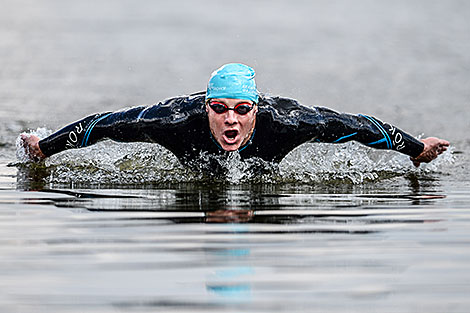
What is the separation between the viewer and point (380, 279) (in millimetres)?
4512

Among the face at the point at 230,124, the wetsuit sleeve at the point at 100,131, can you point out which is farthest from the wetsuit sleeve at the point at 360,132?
the wetsuit sleeve at the point at 100,131

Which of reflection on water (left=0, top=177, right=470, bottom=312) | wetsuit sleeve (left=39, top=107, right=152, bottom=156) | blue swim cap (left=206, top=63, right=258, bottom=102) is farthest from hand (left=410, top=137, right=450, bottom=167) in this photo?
wetsuit sleeve (left=39, top=107, right=152, bottom=156)

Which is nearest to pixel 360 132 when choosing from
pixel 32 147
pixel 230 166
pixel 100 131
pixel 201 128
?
pixel 230 166

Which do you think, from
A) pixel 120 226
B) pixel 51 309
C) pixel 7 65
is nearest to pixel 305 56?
pixel 7 65

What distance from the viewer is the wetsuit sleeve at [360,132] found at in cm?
873

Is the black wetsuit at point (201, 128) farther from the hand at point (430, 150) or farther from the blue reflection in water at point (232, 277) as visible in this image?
the blue reflection in water at point (232, 277)

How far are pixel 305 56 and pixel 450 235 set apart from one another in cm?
1526

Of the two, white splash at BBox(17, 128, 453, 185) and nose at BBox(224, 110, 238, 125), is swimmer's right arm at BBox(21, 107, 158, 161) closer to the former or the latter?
white splash at BBox(17, 128, 453, 185)

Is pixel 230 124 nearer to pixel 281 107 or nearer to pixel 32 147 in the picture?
pixel 281 107

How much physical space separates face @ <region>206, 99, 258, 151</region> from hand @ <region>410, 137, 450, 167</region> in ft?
6.74

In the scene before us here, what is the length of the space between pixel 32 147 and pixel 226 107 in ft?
7.17

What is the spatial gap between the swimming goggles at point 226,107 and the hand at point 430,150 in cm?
214

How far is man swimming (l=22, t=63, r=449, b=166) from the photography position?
8203 millimetres

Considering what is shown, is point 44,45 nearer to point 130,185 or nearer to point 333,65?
point 333,65
